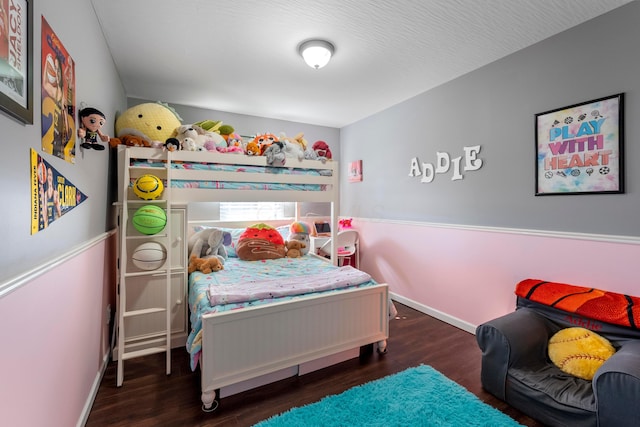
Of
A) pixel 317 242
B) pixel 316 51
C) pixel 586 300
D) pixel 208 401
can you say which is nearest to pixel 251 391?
pixel 208 401

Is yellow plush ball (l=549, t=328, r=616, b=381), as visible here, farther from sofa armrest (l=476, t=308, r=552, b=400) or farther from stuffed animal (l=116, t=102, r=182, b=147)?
stuffed animal (l=116, t=102, r=182, b=147)

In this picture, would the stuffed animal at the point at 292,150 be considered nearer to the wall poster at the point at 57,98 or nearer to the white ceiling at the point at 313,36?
the white ceiling at the point at 313,36

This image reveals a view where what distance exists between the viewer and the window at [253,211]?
3.94 meters

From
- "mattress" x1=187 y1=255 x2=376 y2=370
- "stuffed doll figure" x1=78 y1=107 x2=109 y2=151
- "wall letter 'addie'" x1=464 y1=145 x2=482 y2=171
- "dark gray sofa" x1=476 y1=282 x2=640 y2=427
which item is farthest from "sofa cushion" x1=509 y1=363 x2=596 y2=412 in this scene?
"stuffed doll figure" x1=78 y1=107 x2=109 y2=151

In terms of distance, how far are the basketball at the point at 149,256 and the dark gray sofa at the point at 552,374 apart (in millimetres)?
2354

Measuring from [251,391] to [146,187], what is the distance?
1.62 meters

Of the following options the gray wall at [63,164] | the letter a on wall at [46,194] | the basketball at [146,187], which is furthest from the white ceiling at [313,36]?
the letter a on wall at [46,194]

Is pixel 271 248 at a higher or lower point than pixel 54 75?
lower

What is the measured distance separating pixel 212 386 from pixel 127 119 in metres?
2.36

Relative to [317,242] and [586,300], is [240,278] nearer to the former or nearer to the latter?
[317,242]

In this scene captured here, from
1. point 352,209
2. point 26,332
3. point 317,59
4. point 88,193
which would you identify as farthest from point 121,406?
point 352,209

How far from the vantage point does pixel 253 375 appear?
1.88 metres

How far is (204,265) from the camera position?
2.66m

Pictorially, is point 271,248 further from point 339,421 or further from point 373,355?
point 339,421
